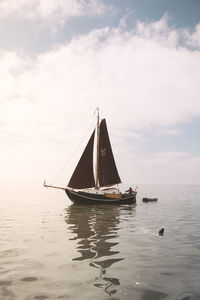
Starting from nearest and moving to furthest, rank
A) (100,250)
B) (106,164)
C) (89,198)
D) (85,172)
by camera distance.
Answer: (100,250), (89,198), (85,172), (106,164)

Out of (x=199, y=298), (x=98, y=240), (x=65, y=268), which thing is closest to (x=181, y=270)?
(x=199, y=298)

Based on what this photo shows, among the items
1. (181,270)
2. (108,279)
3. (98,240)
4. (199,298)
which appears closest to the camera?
(199,298)

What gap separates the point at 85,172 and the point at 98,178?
3.18 metres

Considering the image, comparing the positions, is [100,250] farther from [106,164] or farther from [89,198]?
[106,164]

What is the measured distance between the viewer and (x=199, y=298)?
21.2 ft

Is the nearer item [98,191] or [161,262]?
[161,262]

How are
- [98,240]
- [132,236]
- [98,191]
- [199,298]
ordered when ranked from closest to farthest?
1. [199,298]
2. [98,240]
3. [132,236]
4. [98,191]

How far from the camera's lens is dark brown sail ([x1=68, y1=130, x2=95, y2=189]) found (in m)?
37.5

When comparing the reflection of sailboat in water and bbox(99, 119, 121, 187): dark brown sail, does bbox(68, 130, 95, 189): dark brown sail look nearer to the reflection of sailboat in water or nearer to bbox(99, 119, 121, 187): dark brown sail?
bbox(99, 119, 121, 187): dark brown sail

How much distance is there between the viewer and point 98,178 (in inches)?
1572

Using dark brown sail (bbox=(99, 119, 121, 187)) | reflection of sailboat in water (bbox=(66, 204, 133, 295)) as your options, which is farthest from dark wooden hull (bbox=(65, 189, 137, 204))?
reflection of sailboat in water (bbox=(66, 204, 133, 295))

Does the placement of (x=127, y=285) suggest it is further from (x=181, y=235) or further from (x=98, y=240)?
(x=181, y=235)

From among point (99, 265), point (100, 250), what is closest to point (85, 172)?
point (100, 250)

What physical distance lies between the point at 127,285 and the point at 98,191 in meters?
30.7
